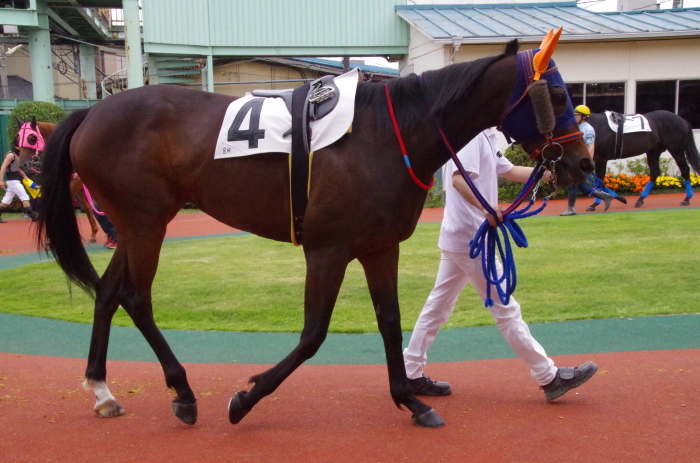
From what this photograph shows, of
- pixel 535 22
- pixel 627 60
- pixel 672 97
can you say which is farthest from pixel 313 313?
pixel 672 97

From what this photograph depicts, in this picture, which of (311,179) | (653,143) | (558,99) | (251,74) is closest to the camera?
(558,99)

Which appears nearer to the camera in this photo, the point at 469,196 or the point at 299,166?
the point at 299,166

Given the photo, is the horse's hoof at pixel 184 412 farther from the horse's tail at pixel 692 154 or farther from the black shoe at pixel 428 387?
the horse's tail at pixel 692 154

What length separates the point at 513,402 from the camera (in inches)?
153

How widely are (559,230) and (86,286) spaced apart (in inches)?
321

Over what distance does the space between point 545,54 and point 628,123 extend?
11.8 metres

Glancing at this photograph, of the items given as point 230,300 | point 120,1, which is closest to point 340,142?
point 230,300

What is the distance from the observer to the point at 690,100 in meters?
17.5

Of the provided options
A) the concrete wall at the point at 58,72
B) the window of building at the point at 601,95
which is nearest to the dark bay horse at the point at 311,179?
the window of building at the point at 601,95

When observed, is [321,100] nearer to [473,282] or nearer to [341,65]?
[473,282]

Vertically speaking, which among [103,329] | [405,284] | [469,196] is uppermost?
[469,196]

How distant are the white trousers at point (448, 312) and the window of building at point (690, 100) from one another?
52.8 feet

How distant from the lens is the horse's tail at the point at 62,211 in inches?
156

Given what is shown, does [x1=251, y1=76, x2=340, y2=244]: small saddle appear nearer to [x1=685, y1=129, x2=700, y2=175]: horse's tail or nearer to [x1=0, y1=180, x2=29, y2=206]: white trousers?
[x1=0, y1=180, x2=29, y2=206]: white trousers
